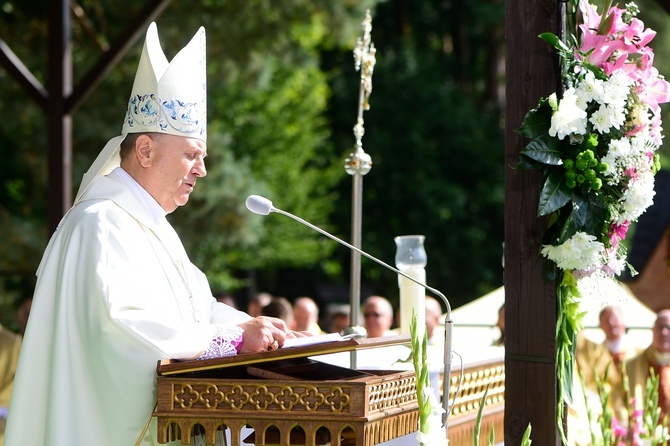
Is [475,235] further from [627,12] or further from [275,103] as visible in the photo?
[627,12]

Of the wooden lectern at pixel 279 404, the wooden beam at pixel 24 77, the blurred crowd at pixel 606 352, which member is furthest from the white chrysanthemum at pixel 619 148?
the wooden beam at pixel 24 77

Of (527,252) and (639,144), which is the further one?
(527,252)

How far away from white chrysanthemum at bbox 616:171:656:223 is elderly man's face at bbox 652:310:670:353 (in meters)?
4.36

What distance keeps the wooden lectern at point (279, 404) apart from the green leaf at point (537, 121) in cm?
92

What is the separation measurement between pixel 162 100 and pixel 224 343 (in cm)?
87

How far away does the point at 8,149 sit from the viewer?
16297 millimetres

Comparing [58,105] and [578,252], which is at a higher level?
[58,105]

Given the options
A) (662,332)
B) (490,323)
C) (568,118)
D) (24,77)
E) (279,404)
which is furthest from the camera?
(490,323)

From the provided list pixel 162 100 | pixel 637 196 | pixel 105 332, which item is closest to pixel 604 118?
pixel 637 196

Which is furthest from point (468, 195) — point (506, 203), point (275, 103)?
point (506, 203)

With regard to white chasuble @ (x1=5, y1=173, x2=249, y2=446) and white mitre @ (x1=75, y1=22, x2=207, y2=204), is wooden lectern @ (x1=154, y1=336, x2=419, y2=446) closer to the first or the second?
white chasuble @ (x1=5, y1=173, x2=249, y2=446)

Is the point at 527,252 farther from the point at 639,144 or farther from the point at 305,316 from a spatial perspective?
the point at 305,316

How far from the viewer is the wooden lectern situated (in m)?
2.99

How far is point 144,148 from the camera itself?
365 cm
